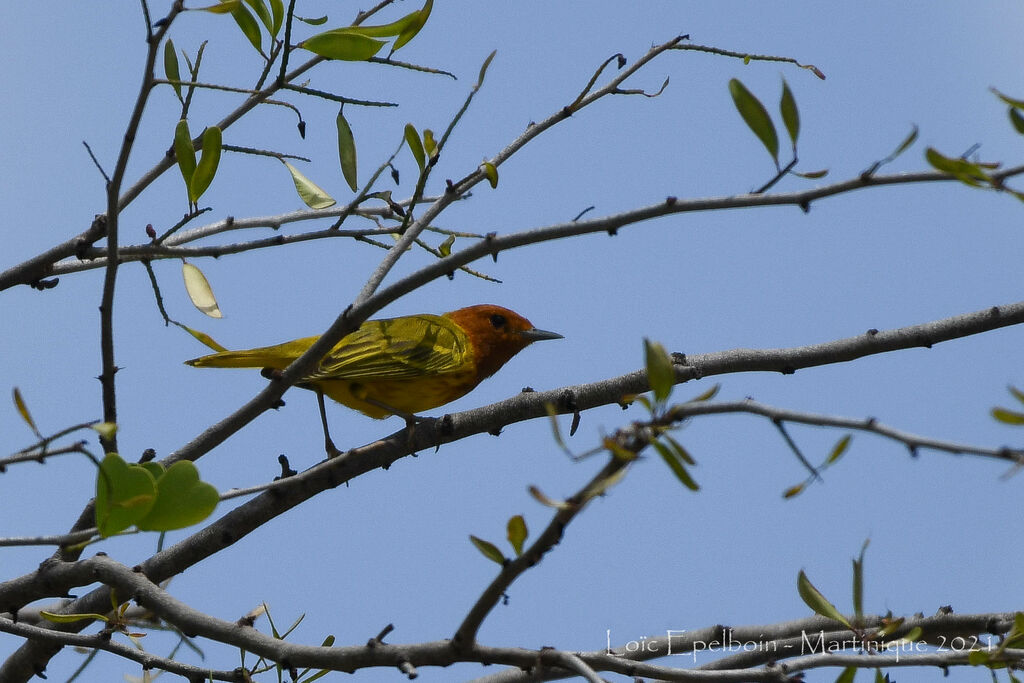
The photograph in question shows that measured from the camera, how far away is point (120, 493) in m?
2.59

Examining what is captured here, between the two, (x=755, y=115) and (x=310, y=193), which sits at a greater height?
(x=310, y=193)

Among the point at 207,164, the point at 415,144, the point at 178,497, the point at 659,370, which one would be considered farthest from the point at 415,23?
the point at 659,370

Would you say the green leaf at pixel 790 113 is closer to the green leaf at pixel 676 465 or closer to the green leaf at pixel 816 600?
the green leaf at pixel 676 465

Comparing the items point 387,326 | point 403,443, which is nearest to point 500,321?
point 387,326

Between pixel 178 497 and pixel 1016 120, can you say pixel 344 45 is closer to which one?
pixel 178 497

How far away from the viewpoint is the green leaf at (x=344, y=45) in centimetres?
338

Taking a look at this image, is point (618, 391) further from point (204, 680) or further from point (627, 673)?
point (204, 680)

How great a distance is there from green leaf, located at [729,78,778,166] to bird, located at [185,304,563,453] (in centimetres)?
278

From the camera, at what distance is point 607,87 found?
3.98 metres

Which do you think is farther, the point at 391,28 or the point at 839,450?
the point at 391,28

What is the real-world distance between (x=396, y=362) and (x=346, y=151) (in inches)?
72.1

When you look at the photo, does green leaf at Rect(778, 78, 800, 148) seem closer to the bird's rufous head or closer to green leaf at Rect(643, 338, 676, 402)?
green leaf at Rect(643, 338, 676, 402)

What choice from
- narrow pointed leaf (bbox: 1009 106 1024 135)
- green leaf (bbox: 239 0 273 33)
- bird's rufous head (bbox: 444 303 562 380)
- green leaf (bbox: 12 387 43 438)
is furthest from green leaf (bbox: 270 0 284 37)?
bird's rufous head (bbox: 444 303 562 380)

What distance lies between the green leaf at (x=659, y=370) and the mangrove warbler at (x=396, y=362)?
295 centimetres
